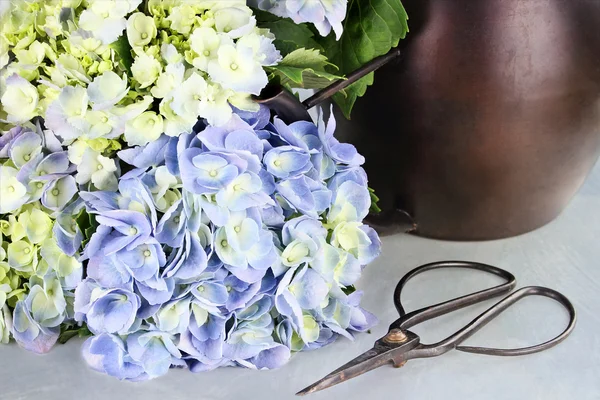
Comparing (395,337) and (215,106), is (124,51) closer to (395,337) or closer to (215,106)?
(215,106)

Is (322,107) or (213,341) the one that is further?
(322,107)

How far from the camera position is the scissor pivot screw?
17.0 inches

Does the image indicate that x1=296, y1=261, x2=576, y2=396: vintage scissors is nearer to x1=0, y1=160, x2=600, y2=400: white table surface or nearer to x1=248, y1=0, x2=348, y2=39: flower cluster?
x1=0, y1=160, x2=600, y2=400: white table surface

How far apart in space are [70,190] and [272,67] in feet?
0.40

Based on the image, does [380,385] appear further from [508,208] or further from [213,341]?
[508,208]

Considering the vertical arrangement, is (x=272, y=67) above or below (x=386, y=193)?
above

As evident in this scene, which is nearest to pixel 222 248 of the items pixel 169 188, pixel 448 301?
pixel 169 188

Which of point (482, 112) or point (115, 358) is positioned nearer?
point (115, 358)

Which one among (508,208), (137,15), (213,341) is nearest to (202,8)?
(137,15)

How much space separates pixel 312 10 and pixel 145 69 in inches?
3.3

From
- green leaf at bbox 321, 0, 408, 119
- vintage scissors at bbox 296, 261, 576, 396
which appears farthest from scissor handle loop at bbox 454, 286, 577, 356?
green leaf at bbox 321, 0, 408, 119

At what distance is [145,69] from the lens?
378 mm

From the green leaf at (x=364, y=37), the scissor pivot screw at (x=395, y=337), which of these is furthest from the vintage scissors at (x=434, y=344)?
the green leaf at (x=364, y=37)

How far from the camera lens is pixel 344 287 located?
456 millimetres
